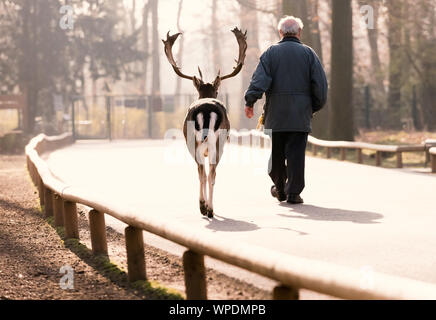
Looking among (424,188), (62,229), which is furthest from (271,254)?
(424,188)

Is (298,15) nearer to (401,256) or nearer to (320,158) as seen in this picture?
(320,158)

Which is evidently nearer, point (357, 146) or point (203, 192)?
point (203, 192)

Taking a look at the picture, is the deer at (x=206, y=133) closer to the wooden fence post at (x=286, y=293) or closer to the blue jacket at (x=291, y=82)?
the blue jacket at (x=291, y=82)

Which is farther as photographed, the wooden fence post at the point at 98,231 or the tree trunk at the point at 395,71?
the tree trunk at the point at 395,71

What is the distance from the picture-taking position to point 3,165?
2694 centimetres

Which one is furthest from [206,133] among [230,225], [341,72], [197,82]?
[341,72]

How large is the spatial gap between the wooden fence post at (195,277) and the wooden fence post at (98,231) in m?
2.82

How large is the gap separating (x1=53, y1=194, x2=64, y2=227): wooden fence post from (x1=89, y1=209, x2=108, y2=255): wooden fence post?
2247 millimetres

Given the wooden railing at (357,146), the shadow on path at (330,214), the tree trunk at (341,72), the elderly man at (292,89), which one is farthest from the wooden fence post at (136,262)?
the tree trunk at (341,72)

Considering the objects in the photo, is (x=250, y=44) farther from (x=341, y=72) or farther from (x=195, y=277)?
(x=195, y=277)

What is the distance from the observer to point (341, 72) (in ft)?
86.6

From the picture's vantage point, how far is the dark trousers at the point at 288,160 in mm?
12680

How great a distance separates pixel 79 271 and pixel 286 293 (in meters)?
3.70

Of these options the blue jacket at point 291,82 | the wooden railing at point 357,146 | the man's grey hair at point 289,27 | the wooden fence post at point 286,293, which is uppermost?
the man's grey hair at point 289,27
